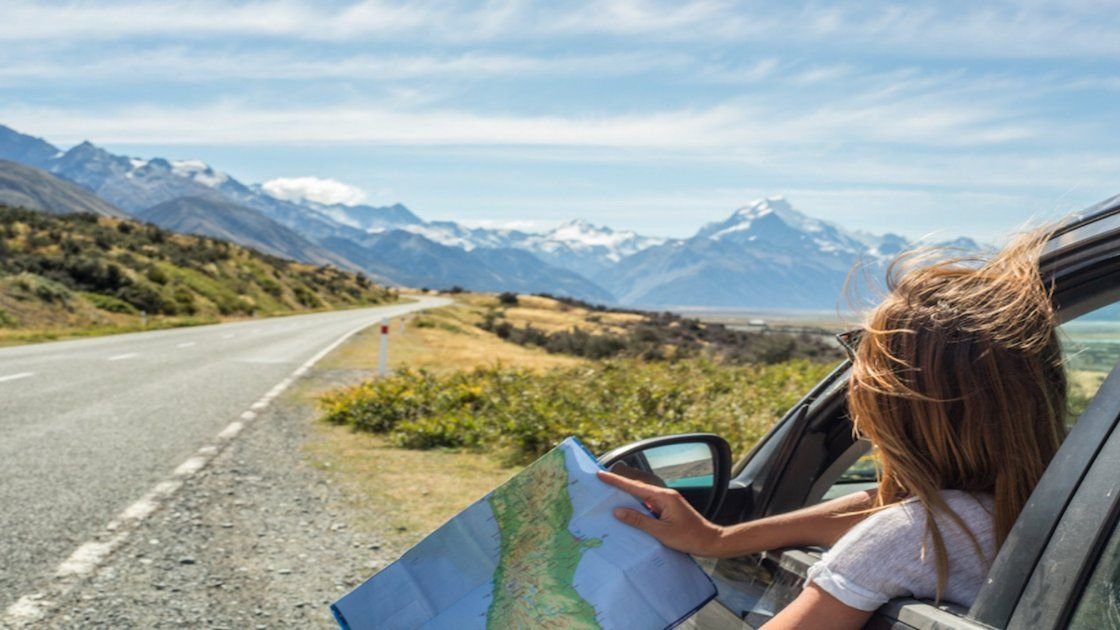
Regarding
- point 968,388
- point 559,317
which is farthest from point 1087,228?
point 559,317

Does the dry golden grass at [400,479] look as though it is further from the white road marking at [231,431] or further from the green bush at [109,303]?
the green bush at [109,303]

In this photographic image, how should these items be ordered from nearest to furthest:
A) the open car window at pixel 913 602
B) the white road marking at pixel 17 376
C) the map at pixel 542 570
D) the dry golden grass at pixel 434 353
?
the open car window at pixel 913 602 → the map at pixel 542 570 → the white road marking at pixel 17 376 → the dry golden grass at pixel 434 353

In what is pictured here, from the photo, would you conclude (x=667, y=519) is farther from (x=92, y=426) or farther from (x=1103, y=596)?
(x=92, y=426)

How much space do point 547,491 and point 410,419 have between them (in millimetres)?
9514

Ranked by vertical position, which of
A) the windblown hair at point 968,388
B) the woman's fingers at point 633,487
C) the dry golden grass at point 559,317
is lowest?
the dry golden grass at point 559,317

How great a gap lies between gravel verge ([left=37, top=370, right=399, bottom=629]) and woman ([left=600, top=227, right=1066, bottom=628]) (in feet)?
11.7

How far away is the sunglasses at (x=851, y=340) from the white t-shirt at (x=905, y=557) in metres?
0.38

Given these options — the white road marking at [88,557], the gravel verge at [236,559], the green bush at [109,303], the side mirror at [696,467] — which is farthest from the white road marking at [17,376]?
the green bush at [109,303]

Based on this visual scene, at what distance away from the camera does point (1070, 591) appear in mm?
1285

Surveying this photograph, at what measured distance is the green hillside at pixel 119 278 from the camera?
33.9m

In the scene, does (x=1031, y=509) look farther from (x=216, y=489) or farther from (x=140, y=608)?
(x=216, y=489)

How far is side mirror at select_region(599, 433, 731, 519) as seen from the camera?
2561mm

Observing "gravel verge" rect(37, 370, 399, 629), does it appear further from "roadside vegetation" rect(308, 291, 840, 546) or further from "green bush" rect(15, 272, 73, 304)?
"green bush" rect(15, 272, 73, 304)

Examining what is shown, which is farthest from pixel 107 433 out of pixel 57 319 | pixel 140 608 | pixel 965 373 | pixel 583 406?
pixel 57 319
